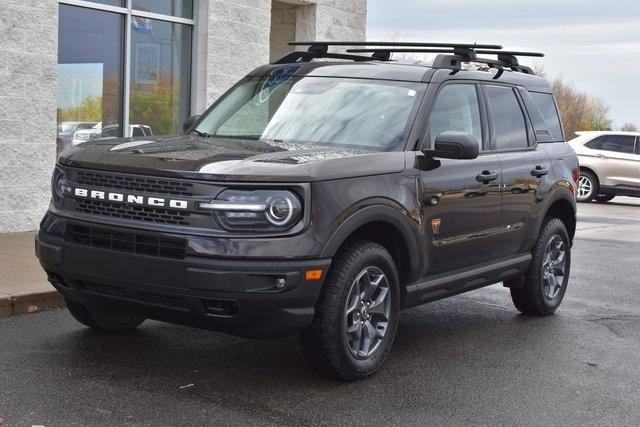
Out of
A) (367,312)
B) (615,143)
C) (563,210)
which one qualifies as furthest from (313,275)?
(615,143)

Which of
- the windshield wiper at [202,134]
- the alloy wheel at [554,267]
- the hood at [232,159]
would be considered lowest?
the alloy wheel at [554,267]

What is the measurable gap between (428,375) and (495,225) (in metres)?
1.44

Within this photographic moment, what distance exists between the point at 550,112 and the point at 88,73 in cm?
603

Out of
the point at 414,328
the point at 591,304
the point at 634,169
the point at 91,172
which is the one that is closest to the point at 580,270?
the point at 591,304

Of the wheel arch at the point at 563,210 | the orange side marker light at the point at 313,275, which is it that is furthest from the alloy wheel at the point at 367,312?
the wheel arch at the point at 563,210

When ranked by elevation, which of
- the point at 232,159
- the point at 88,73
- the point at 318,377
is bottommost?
the point at 318,377

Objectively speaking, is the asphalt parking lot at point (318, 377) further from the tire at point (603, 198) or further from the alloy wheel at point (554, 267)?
the tire at point (603, 198)

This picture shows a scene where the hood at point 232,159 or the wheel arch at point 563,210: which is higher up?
the hood at point 232,159

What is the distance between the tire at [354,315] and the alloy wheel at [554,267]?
100 inches

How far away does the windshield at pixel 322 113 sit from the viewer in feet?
20.1

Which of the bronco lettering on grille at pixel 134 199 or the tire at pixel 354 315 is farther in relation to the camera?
the tire at pixel 354 315

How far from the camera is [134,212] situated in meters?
5.22

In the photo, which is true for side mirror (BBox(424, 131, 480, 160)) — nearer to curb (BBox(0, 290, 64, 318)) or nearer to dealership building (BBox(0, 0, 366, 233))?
curb (BBox(0, 290, 64, 318))

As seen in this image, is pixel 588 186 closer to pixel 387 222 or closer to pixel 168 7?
pixel 168 7
